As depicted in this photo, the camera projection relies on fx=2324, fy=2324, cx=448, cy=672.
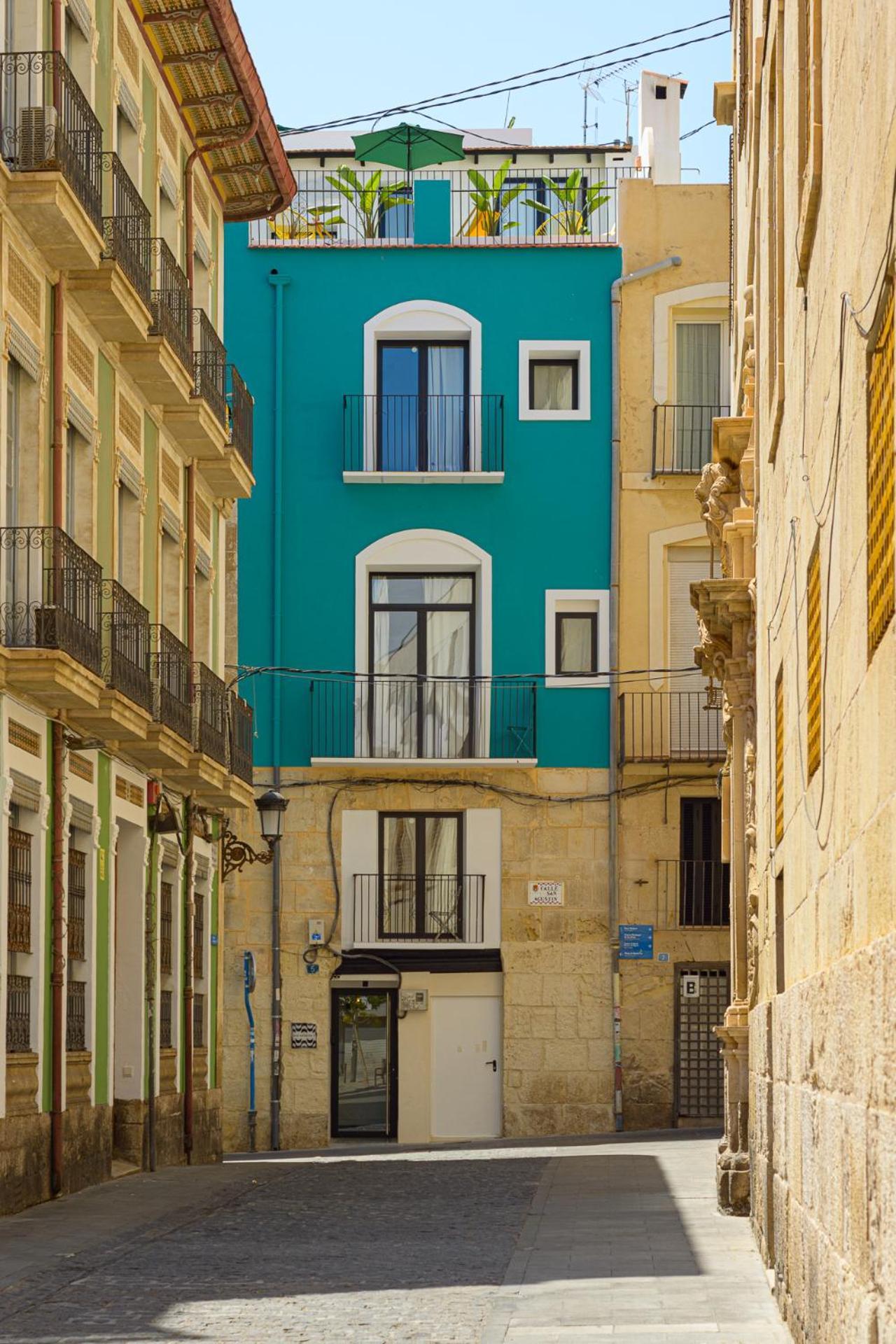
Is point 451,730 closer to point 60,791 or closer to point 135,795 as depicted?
point 135,795

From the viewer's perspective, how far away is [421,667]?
33500 mm

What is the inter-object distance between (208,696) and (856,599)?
18.1 metres

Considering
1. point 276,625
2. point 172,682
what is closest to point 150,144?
point 172,682

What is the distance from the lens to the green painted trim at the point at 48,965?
1847 cm

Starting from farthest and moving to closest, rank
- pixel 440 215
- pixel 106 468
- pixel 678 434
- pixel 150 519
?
1. pixel 440 215
2. pixel 678 434
3. pixel 150 519
4. pixel 106 468

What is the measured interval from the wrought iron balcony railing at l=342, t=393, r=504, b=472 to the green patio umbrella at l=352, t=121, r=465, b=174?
3830 mm

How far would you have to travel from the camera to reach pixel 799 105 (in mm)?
9852

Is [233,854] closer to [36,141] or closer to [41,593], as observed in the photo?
[41,593]

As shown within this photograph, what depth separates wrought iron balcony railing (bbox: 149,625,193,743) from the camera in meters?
21.5

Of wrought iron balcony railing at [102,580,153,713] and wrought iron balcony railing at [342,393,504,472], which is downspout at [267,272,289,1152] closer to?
wrought iron balcony railing at [342,393,504,472]

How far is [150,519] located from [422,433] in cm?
1067

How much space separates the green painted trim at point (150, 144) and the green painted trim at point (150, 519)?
2.00 metres

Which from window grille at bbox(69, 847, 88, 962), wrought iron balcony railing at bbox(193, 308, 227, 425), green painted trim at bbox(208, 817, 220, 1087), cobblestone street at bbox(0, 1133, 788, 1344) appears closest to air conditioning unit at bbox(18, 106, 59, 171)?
window grille at bbox(69, 847, 88, 962)

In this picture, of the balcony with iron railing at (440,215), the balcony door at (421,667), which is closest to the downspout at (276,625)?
the balcony with iron railing at (440,215)
